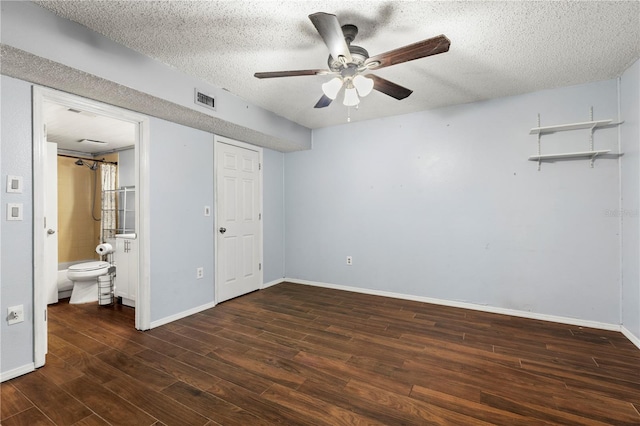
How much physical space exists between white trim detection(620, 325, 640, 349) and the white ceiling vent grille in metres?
4.53

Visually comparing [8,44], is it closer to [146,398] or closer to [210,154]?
[210,154]

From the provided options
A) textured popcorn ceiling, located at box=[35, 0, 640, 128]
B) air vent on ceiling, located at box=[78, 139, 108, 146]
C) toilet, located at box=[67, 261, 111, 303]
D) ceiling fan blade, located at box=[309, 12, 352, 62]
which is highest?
textured popcorn ceiling, located at box=[35, 0, 640, 128]

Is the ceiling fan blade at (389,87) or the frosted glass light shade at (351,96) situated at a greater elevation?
the ceiling fan blade at (389,87)

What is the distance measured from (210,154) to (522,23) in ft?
10.9

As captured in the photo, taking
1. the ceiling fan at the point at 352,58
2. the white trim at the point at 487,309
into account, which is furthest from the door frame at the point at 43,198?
the white trim at the point at 487,309

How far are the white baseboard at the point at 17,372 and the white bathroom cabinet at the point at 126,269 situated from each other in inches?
55.7

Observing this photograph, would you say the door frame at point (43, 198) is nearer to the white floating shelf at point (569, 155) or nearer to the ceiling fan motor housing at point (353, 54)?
the ceiling fan motor housing at point (353, 54)

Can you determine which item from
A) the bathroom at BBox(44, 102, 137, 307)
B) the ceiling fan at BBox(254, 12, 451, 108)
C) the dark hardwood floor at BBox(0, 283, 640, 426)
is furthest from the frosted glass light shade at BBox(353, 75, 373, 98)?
the bathroom at BBox(44, 102, 137, 307)

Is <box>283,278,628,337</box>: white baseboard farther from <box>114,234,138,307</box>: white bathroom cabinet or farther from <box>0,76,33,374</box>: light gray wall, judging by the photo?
<box>0,76,33,374</box>: light gray wall

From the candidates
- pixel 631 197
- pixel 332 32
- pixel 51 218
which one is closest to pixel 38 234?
pixel 51 218

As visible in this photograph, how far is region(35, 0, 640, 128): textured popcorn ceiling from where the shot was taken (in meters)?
1.82

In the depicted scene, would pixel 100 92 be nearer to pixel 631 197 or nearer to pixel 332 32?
pixel 332 32

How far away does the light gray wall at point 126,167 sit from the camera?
468cm

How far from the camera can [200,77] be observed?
276 cm
